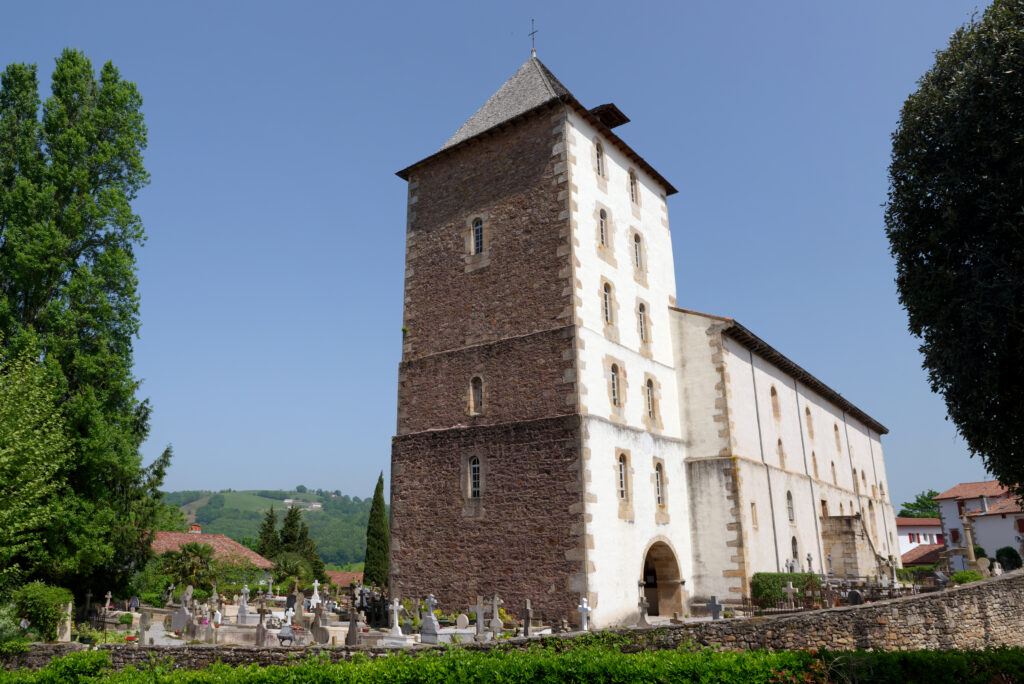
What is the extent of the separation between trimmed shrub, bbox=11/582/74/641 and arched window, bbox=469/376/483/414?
1268 cm

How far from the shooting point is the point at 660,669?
9.09 metres

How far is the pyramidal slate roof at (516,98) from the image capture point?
79.4 feet

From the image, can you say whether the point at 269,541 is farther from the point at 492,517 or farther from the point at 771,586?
the point at 771,586

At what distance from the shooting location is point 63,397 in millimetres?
22016

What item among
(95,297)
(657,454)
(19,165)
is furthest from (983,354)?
(19,165)

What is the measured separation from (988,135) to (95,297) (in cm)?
2475

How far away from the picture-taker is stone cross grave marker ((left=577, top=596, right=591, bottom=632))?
17.3 meters

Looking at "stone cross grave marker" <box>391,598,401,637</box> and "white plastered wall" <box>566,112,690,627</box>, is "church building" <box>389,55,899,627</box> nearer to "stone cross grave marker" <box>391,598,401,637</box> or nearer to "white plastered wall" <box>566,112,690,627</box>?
"white plastered wall" <box>566,112,690,627</box>

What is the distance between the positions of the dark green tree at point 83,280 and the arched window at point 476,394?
11.2 meters

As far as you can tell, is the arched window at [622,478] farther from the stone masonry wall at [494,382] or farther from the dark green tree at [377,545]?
the dark green tree at [377,545]

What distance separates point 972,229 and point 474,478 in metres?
14.0

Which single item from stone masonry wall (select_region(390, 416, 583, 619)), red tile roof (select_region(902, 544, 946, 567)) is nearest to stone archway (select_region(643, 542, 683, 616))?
stone masonry wall (select_region(390, 416, 583, 619))

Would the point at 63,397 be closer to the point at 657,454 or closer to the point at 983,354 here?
the point at 657,454

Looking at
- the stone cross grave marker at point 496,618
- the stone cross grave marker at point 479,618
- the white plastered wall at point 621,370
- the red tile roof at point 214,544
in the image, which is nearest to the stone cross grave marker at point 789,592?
the white plastered wall at point 621,370
